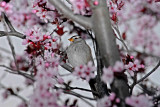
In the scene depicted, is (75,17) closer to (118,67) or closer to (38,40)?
(118,67)

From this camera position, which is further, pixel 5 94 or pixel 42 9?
pixel 42 9

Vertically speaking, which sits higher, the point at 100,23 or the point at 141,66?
the point at 100,23

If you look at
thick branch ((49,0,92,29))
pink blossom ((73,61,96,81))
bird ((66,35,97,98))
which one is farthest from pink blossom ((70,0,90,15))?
bird ((66,35,97,98))

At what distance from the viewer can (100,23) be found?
1.05m

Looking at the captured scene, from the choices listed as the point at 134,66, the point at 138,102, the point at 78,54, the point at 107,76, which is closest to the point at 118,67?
the point at 107,76

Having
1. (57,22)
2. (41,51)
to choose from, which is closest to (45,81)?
(41,51)

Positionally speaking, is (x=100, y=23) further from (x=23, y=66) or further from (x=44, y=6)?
(x=44, y=6)

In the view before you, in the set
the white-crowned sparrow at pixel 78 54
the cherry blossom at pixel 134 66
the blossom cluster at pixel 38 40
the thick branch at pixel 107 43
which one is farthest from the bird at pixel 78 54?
the thick branch at pixel 107 43

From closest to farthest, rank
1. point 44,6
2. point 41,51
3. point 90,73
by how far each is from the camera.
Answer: point 90,73 → point 41,51 → point 44,6

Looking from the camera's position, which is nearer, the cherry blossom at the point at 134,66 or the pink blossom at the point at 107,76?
the pink blossom at the point at 107,76

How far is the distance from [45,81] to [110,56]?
1.20 ft

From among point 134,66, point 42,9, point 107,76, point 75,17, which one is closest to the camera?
point 107,76

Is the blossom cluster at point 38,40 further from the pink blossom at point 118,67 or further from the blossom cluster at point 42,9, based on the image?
the pink blossom at point 118,67

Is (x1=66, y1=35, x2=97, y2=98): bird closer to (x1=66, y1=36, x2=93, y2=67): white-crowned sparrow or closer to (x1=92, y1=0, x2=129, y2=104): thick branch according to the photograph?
(x1=66, y1=36, x2=93, y2=67): white-crowned sparrow
